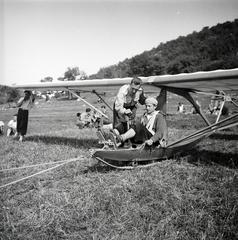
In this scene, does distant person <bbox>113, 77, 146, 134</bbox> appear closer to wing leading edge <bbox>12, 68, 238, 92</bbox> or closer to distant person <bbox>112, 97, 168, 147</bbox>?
distant person <bbox>112, 97, 168, 147</bbox>

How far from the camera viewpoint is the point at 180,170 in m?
5.57

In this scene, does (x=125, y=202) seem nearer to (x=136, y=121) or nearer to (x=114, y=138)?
(x=114, y=138)

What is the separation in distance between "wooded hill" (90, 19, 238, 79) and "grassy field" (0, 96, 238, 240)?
6325 centimetres

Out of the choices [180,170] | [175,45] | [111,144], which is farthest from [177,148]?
[175,45]

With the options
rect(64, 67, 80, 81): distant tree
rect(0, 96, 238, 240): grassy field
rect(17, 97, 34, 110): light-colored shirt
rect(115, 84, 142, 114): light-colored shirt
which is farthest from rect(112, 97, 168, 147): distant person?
rect(64, 67, 80, 81): distant tree

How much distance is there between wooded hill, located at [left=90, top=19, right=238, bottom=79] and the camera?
232 ft

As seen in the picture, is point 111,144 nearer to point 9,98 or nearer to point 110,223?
point 110,223

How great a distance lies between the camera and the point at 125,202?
12.8ft

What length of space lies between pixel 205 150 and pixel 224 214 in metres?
4.59

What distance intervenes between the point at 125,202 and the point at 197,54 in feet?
312

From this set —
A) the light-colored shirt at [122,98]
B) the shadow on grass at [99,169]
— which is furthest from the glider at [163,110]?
the light-colored shirt at [122,98]

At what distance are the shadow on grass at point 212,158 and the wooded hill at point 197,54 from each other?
199 feet

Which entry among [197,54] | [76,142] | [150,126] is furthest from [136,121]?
[197,54]

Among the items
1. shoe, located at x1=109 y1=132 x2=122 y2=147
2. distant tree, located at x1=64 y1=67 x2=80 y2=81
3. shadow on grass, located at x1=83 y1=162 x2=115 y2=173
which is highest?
distant tree, located at x1=64 y1=67 x2=80 y2=81
